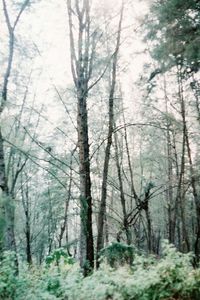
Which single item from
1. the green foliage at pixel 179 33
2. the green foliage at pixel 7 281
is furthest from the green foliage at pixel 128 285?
the green foliage at pixel 179 33

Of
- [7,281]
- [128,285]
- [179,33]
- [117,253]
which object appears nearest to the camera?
[128,285]

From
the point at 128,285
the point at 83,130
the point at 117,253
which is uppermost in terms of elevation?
the point at 83,130

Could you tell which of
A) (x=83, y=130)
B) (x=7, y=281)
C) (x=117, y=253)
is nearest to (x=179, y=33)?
(x=83, y=130)

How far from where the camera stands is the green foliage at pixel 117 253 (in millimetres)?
9320

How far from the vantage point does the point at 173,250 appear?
5906 mm

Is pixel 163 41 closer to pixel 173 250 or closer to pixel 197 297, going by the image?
pixel 173 250

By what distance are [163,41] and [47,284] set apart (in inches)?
228

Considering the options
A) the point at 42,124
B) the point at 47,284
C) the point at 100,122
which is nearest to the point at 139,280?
the point at 47,284

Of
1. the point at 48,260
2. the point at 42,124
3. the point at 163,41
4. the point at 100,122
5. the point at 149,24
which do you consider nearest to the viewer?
the point at 163,41

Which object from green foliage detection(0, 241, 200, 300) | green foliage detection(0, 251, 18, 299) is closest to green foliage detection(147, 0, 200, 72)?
green foliage detection(0, 241, 200, 300)

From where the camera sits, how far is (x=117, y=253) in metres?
9.39

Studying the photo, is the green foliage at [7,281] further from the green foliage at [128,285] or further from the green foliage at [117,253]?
the green foliage at [117,253]

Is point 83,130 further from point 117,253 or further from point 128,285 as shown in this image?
point 128,285

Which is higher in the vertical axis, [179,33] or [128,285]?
[179,33]
